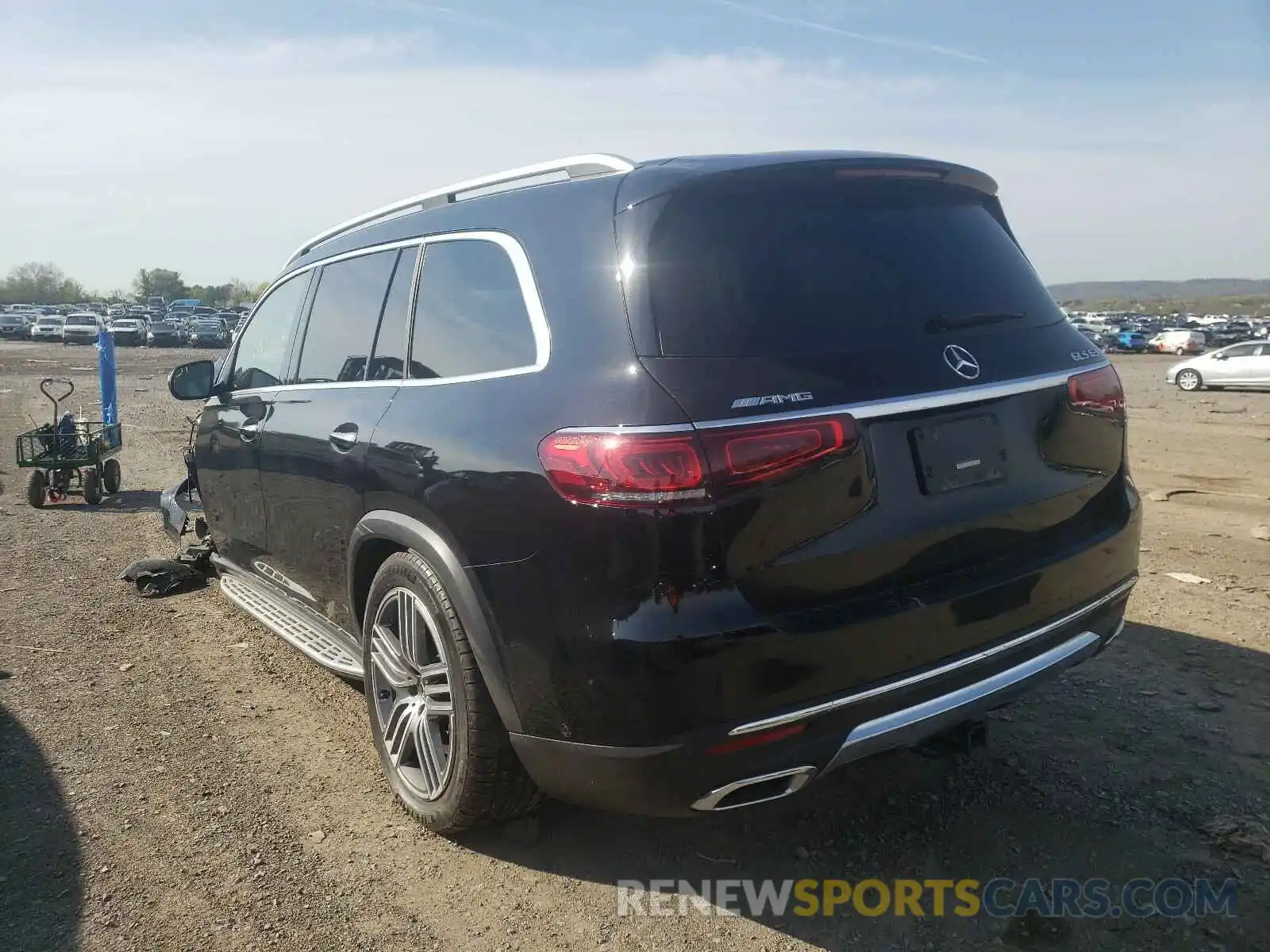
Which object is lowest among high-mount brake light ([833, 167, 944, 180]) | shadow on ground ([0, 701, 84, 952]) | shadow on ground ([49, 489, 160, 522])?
shadow on ground ([0, 701, 84, 952])

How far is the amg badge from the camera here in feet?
7.57

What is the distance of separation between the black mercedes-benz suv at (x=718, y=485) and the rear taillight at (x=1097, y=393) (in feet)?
0.04

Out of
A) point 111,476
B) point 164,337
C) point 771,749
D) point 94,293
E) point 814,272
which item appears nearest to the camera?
point 771,749

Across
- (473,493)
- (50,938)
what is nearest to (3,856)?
(50,938)

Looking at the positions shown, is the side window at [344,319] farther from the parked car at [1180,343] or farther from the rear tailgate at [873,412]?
the parked car at [1180,343]

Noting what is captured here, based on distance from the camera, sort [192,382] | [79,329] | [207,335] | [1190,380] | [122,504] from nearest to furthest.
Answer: [192,382] < [122,504] < [1190,380] < [79,329] < [207,335]

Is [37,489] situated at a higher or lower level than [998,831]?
higher

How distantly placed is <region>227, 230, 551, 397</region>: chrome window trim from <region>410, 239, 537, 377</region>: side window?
0.01 m

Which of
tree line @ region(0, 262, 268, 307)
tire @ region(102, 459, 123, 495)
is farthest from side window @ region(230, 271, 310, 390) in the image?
tree line @ region(0, 262, 268, 307)

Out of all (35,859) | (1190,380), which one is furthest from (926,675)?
(1190,380)

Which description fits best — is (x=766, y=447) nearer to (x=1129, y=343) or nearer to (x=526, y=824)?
(x=526, y=824)

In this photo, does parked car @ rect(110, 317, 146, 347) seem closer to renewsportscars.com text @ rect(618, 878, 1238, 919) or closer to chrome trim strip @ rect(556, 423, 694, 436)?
renewsportscars.com text @ rect(618, 878, 1238, 919)

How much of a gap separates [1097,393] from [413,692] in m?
2.36

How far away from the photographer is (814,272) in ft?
8.61
